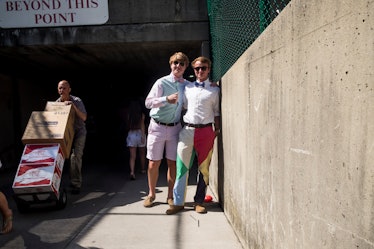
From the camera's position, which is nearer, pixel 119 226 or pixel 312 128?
pixel 312 128

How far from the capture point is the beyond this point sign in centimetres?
606

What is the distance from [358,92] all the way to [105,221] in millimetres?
3319

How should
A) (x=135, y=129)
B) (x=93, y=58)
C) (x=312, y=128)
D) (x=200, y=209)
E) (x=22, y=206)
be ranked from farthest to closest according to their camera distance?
(x=93, y=58)
(x=135, y=129)
(x=22, y=206)
(x=200, y=209)
(x=312, y=128)

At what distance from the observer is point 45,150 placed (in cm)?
434

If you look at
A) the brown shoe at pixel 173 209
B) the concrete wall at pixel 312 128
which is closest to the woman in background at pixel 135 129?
the brown shoe at pixel 173 209

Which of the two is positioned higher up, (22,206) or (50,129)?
(50,129)

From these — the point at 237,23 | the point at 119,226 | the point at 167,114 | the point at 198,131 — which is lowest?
the point at 119,226

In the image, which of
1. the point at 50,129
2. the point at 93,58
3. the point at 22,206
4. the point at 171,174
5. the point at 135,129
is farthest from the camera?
the point at 93,58

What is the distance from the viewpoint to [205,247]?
3039 mm

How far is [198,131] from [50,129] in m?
2.02

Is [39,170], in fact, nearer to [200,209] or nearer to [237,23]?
[200,209]

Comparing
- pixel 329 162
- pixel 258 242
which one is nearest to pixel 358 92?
pixel 329 162

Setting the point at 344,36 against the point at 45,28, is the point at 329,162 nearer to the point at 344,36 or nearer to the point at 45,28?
the point at 344,36

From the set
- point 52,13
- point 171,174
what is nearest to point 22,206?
point 171,174
